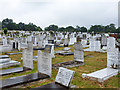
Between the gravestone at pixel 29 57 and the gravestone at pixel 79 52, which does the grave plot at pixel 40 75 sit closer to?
the gravestone at pixel 29 57

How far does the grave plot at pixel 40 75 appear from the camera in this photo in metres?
5.35

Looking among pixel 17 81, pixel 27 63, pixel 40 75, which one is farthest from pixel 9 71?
pixel 40 75

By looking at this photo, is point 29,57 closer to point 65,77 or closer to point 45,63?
point 45,63

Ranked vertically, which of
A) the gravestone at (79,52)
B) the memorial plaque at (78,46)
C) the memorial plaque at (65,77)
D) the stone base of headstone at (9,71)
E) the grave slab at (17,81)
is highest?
the memorial plaque at (78,46)

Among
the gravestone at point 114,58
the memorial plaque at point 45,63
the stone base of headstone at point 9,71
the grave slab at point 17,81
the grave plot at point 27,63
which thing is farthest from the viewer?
the gravestone at point 114,58

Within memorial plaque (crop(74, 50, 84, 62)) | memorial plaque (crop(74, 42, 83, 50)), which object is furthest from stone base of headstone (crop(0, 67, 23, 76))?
memorial plaque (crop(74, 42, 83, 50))

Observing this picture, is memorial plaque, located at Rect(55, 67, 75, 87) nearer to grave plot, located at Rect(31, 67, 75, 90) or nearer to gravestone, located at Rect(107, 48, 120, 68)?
grave plot, located at Rect(31, 67, 75, 90)

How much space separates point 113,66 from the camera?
7.45m

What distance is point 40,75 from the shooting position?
6348mm

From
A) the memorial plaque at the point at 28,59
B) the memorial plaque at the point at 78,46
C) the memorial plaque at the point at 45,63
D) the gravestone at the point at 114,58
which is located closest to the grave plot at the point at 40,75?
the memorial plaque at the point at 45,63

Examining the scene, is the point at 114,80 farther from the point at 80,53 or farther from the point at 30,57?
the point at 30,57

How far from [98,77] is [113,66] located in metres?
2.06

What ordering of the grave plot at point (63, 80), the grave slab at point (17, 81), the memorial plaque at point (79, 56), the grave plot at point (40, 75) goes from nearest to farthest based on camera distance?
the grave plot at point (63, 80) < the grave slab at point (17, 81) < the grave plot at point (40, 75) < the memorial plaque at point (79, 56)

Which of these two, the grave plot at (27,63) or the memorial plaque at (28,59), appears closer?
the grave plot at (27,63)
